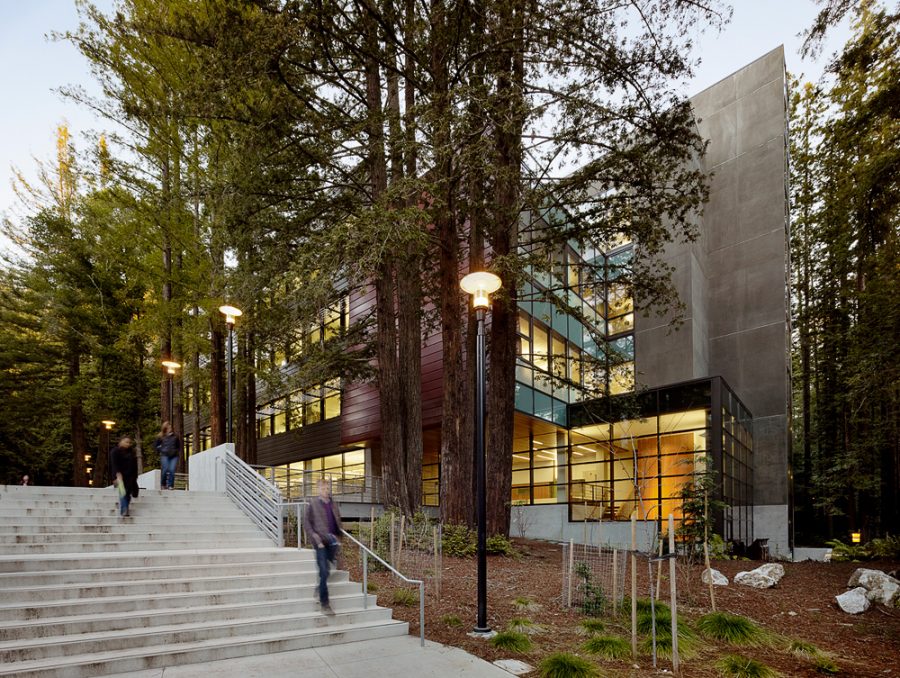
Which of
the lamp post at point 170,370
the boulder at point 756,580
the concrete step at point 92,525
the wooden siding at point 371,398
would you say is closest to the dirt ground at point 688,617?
the boulder at point 756,580

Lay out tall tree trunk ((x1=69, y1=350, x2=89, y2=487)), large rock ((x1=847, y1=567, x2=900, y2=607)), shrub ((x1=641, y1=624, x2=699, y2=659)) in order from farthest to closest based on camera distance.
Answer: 1. tall tree trunk ((x1=69, y1=350, x2=89, y2=487))
2. large rock ((x1=847, y1=567, x2=900, y2=607))
3. shrub ((x1=641, y1=624, x2=699, y2=659))

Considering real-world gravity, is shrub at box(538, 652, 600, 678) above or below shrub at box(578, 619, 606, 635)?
above

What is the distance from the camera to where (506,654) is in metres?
6.45

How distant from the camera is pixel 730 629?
24.2 ft

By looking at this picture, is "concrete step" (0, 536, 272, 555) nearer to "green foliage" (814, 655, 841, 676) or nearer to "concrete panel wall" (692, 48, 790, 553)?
"green foliage" (814, 655, 841, 676)

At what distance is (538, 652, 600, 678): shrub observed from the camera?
570cm

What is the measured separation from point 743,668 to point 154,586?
7.23m

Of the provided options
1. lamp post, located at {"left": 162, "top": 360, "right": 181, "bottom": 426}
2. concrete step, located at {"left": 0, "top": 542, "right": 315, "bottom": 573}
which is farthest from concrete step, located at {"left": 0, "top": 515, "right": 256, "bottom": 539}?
lamp post, located at {"left": 162, "top": 360, "right": 181, "bottom": 426}

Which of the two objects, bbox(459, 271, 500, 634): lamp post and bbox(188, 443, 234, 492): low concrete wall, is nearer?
bbox(459, 271, 500, 634): lamp post

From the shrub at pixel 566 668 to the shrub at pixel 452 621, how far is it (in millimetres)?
1958

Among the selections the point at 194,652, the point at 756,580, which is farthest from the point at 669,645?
the point at 756,580

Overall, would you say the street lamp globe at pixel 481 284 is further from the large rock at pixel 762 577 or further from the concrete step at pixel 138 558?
→ the large rock at pixel 762 577

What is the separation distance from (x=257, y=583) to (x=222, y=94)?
1049 centimetres

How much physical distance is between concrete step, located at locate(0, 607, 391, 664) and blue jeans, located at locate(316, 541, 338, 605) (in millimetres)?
242
